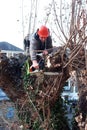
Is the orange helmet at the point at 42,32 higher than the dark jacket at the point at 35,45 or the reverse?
higher

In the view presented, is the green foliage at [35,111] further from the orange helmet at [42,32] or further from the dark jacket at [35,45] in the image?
the orange helmet at [42,32]

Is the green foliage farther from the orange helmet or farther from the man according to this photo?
the orange helmet

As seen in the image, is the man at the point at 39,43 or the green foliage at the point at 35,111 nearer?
the man at the point at 39,43

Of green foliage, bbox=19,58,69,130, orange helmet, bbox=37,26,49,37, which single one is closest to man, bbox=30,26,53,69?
orange helmet, bbox=37,26,49,37

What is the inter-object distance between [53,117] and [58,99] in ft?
1.37

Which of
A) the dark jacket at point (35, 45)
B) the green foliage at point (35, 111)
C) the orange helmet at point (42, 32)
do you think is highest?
the orange helmet at point (42, 32)

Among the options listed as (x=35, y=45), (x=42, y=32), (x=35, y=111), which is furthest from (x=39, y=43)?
(x=35, y=111)

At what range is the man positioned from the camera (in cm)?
804

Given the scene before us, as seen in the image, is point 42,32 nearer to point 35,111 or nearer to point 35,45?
point 35,45

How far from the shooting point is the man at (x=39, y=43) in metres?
8.04

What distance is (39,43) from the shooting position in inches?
321

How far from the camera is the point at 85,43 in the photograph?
7.10 meters

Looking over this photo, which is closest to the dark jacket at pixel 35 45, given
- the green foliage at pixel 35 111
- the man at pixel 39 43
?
the man at pixel 39 43

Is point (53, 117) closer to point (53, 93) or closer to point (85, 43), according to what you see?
point (53, 93)
